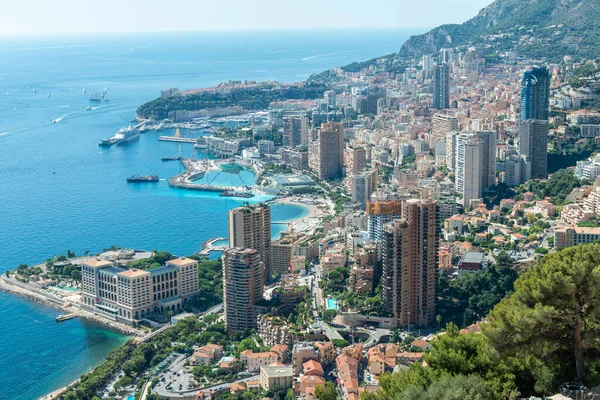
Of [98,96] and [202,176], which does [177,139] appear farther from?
[98,96]

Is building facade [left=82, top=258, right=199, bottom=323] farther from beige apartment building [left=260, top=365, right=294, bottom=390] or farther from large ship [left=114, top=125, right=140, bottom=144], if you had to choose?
large ship [left=114, top=125, right=140, bottom=144]

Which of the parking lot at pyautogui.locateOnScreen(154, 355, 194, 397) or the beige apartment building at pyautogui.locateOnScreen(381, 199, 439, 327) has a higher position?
the beige apartment building at pyautogui.locateOnScreen(381, 199, 439, 327)

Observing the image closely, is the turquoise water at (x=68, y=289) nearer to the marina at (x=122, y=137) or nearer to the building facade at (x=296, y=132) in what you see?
the building facade at (x=296, y=132)

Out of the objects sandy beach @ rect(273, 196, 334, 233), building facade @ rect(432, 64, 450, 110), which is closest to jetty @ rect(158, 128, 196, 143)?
building facade @ rect(432, 64, 450, 110)

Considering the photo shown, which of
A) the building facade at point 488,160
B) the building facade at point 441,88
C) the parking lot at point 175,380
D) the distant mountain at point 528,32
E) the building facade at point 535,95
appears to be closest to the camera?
the parking lot at point 175,380

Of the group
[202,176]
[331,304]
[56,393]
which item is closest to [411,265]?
[331,304]

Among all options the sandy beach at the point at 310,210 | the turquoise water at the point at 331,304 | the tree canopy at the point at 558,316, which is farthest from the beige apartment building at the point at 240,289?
the tree canopy at the point at 558,316
